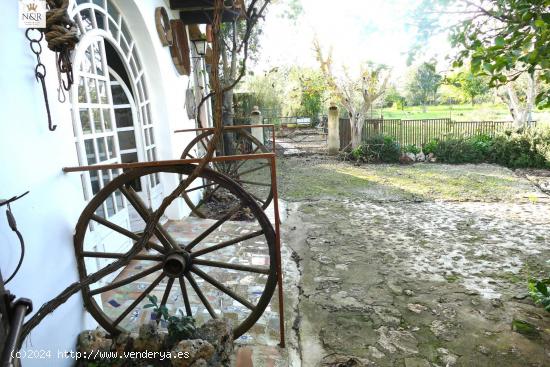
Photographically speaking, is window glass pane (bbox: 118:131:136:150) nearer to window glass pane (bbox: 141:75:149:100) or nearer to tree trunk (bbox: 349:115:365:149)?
window glass pane (bbox: 141:75:149:100)

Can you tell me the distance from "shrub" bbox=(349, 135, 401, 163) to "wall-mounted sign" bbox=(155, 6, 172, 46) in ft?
23.5

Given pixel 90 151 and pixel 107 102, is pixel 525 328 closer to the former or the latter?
pixel 90 151

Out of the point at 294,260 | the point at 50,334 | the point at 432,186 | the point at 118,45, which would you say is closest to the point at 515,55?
the point at 294,260

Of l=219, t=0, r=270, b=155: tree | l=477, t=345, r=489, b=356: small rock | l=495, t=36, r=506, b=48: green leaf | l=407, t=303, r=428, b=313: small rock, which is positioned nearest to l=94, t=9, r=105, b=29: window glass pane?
l=219, t=0, r=270, b=155: tree

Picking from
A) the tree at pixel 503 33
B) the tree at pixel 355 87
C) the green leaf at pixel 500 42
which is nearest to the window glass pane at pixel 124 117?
the tree at pixel 503 33

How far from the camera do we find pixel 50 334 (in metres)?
1.80

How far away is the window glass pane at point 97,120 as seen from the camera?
2.95 meters

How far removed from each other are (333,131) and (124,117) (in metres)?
8.33

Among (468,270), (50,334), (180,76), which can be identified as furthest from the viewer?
(180,76)

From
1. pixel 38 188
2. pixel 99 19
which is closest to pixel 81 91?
pixel 99 19

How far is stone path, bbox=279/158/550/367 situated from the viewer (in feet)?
7.79

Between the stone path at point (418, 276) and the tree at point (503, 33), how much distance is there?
1660mm

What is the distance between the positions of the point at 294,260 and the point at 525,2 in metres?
2.85

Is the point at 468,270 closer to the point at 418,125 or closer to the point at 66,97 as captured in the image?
the point at 66,97
